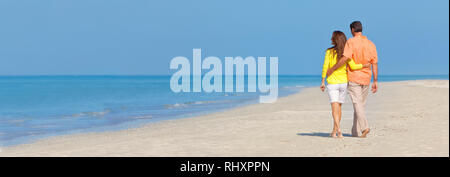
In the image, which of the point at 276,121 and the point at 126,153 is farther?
the point at 276,121

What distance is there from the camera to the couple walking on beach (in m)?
7.12

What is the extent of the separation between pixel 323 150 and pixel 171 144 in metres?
2.31

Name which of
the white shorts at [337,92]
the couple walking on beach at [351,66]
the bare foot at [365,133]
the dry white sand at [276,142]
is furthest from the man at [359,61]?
the dry white sand at [276,142]

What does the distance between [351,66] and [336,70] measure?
0.71 feet

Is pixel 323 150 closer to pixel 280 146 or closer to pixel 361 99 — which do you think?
pixel 280 146

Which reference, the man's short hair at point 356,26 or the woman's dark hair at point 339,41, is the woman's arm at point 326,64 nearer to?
the woman's dark hair at point 339,41

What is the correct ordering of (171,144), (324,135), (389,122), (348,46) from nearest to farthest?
(348,46)
(171,144)
(324,135)
(389,122)

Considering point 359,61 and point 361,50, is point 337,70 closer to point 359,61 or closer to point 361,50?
point 359,61

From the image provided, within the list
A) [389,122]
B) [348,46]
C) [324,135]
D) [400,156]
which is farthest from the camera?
[389,122]

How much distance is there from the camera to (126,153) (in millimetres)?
6770

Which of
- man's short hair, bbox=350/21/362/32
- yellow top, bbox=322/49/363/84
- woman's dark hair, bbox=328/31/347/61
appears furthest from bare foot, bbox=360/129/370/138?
man's short hair, bbox=350/21/362/32

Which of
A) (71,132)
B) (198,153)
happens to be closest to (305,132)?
(198,153)

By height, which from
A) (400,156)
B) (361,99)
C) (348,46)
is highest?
(348,46)

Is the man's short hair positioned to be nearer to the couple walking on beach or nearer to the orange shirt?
the couple walking on beach
